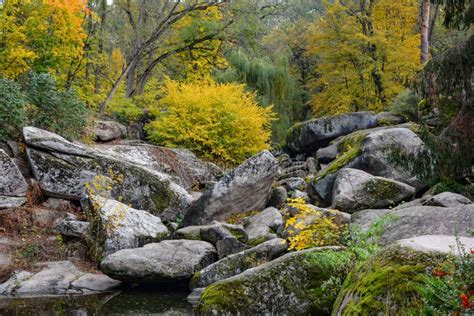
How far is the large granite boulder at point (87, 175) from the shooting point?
12430 mm

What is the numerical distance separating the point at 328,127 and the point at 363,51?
20.3 ft

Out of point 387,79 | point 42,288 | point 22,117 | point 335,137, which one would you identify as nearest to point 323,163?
point 335,137

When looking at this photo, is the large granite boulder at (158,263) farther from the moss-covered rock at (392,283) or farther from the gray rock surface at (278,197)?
the moss-covered rock at (392,283)

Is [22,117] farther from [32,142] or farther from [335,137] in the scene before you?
[335,137]

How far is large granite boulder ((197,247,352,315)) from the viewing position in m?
5.81

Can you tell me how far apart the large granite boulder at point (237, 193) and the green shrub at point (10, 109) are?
530cm

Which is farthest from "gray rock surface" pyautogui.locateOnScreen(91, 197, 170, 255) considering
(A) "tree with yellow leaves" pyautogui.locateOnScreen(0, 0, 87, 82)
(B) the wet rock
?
(A) "tree with yellow leaves" pyautogui.locateOnScreen(0, 0, 87, 82)

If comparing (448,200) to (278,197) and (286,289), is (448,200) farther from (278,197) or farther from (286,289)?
(278,197)

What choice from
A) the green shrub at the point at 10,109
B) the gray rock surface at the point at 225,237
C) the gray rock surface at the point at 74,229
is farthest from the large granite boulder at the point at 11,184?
the gray rock surface at the point at 225,237

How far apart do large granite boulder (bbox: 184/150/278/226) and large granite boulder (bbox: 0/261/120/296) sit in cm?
301

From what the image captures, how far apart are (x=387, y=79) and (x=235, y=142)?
367 inches

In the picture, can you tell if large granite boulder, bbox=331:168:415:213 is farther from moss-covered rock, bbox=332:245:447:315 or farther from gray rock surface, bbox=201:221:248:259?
moss-covered rock, bbox=332:245:447:315

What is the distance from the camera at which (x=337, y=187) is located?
1080 cm

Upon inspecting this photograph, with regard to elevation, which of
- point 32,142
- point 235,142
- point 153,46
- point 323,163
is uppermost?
point 153,46
